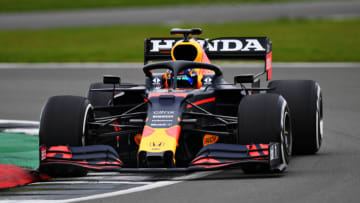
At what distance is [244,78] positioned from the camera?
9.66 m

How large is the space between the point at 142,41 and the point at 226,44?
1719cm

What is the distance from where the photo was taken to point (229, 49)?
12.0 meters

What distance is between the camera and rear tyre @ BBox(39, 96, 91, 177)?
883 cm

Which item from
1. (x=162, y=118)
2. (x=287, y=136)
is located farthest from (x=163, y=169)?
(x=287, y=136)

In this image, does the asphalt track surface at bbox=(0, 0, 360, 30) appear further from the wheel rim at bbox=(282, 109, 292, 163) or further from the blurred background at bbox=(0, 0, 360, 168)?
the wheel rim at bbox=(282, 109, 292, 163)

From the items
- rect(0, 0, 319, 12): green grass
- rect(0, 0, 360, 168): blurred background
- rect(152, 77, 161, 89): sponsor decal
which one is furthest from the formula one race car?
rect(0, 0, 319, 12): green grass

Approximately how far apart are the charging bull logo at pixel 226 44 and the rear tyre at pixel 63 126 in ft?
10.8

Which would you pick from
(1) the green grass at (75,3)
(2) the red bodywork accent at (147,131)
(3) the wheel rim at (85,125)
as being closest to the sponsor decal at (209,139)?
(2) the red bodywork accent at (147,131)

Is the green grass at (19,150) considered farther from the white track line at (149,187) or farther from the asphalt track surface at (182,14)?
the asphalt track surface at (182,14)

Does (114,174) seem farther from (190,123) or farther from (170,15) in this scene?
(170,15)

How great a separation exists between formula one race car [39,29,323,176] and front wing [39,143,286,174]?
1 cm

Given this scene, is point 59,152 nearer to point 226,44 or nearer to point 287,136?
point 287,136

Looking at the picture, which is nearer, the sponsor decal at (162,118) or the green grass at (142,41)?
the sponsor decal at (162,118)

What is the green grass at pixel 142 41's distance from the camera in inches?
966
